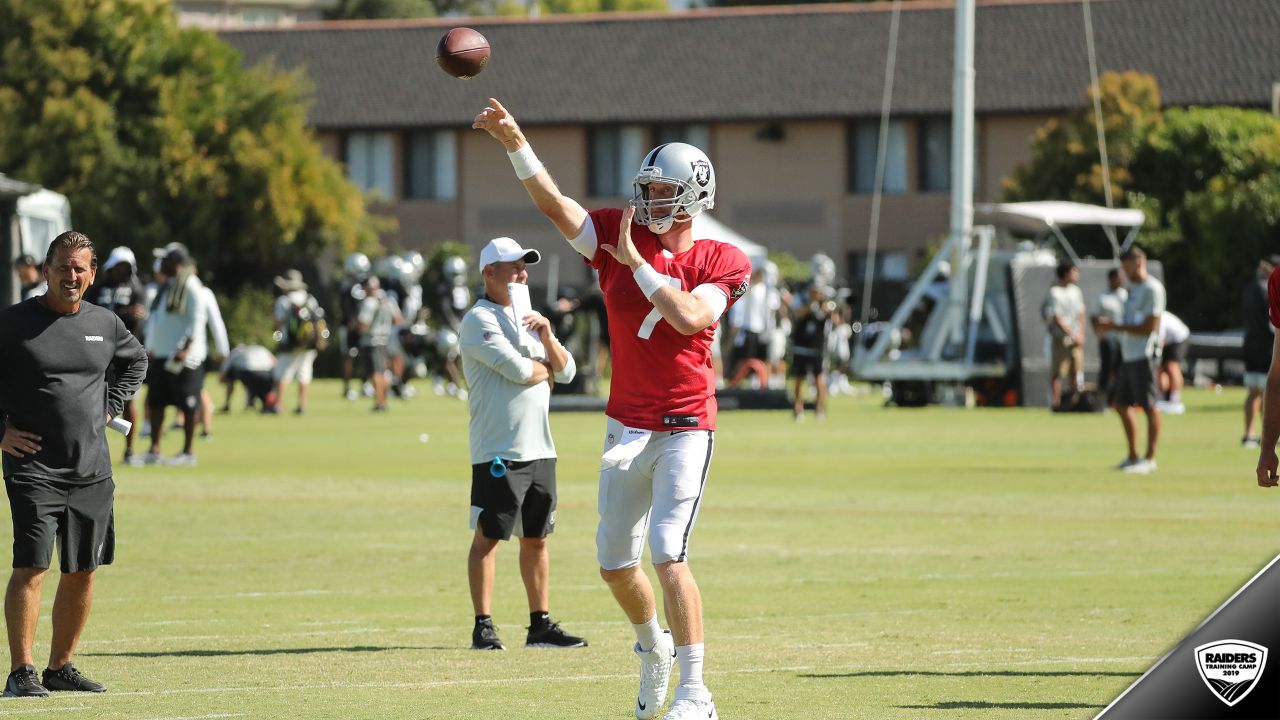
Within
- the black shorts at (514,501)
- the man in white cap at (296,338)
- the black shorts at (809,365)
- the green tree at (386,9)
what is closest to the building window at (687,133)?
the man in white cap at (296,338)

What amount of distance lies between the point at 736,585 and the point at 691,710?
4660mm

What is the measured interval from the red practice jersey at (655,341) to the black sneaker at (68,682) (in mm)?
2481

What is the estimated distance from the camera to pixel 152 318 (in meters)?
20.0

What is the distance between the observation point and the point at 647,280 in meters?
7.56

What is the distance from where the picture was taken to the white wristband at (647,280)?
24.7ft

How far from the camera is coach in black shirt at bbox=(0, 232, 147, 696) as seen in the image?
27.7 ft

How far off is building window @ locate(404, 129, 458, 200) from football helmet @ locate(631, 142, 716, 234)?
52660 mm

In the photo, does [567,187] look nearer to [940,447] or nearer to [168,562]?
[940,447]

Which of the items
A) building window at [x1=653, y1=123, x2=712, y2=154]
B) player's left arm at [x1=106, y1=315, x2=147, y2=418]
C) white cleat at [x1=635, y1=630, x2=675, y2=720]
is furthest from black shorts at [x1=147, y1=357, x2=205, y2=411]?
building window at [x1=653, y1=123, x2=712, y2=154]

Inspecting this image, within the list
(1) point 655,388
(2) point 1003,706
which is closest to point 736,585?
(2) point 1003,706

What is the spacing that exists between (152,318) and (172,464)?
5.01 feet

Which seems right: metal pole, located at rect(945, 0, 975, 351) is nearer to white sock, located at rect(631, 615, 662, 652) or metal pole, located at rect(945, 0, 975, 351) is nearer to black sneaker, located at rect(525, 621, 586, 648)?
black sneaker, located at rect(525, 621, 586, 648)

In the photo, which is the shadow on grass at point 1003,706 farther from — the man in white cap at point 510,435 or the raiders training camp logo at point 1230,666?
the raiders training camp logo at point 1230,666

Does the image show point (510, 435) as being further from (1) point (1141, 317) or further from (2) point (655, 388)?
(1) point (1141, 317)
